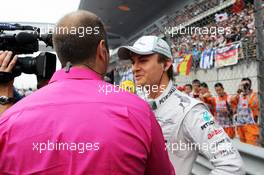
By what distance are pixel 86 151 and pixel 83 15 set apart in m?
0.45

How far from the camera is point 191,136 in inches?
63.3

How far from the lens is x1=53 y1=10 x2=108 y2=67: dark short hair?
116 cm

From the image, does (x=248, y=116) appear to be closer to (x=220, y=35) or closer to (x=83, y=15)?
(x=220, y=35)

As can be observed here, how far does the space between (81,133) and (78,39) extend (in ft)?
1.03

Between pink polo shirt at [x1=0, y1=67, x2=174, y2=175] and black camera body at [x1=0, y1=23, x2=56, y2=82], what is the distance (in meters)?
0.53

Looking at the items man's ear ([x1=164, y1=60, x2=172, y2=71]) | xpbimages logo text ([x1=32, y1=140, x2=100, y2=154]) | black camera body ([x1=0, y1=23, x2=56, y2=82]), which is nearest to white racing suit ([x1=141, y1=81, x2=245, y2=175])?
man's ear ([x1=164, y1=60, x2=172, y2=71])

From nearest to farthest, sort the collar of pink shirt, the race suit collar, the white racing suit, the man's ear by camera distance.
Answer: the collar of pink shirt
the white racing suit
the race suit collar
the man's ear

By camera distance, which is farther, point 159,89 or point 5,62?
point 159,89

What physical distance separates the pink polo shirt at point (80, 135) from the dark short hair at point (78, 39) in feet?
0.39

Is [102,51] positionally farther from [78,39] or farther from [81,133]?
[81,133]

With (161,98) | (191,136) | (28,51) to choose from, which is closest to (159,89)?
(161,98)

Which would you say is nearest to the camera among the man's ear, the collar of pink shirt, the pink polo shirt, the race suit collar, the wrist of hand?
the pink polo shirt

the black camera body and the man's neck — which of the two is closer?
the black camera body

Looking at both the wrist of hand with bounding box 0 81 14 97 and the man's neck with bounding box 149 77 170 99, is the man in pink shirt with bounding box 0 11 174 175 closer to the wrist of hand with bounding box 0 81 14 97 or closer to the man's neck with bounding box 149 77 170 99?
the wrist of hand with bounding box 0 81 14 97
